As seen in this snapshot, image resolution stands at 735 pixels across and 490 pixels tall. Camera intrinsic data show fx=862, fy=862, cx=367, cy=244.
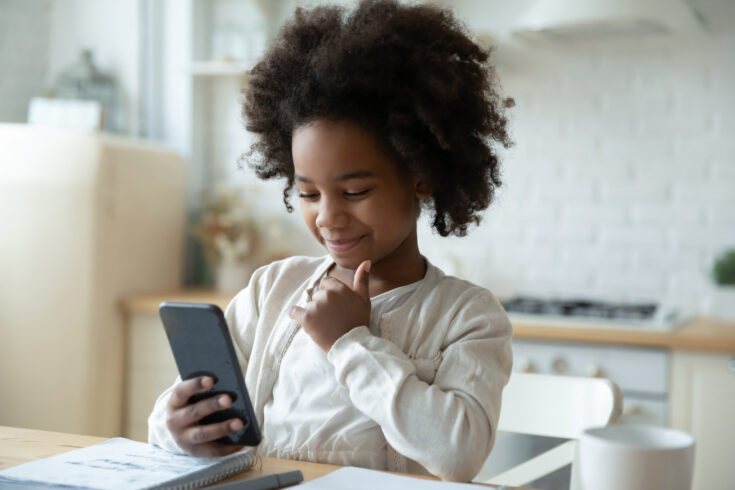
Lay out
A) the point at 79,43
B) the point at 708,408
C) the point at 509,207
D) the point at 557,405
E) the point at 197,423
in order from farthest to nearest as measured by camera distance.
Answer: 1. the point at 79,43
2. the point at 509,207
3. the point at 708,408
4. the point at 557,405
5. the point at 197,423

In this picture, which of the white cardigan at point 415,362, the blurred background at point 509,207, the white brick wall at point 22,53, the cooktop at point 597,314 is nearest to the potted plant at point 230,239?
the blurred background at point 509,207

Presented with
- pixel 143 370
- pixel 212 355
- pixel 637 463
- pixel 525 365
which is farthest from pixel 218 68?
pixel 637 463

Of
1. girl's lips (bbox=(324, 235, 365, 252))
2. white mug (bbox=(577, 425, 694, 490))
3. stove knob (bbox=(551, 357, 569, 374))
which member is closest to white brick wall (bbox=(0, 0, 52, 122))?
stove knob (bbox=(551, 357, 569, 374))

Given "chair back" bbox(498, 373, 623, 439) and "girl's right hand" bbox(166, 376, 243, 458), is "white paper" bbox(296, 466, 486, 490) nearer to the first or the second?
"girl's right hand" bbox(166, 376, 243, 458)

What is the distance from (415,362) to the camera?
3.78ft

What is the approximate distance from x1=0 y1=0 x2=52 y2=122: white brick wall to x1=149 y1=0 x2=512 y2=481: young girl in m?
2.14

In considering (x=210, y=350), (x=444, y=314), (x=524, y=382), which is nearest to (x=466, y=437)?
(x=444, y=314)

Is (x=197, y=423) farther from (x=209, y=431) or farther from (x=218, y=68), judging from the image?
(x=218, y=68)

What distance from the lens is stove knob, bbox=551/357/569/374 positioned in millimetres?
2404

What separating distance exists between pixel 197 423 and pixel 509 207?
2.12 m

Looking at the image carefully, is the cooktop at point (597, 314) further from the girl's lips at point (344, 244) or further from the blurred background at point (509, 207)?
the girl's lips at point (344, 244)

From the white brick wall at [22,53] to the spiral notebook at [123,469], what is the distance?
2.36m

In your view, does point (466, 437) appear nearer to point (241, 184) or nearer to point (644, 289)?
point (644, 289)

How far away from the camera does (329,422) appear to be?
1.17 metres
